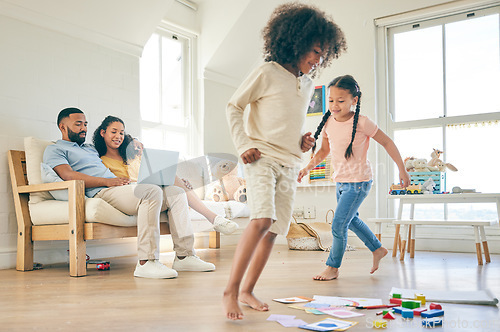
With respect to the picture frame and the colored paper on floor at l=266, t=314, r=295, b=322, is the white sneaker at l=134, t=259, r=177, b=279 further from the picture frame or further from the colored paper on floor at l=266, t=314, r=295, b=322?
the picture frame

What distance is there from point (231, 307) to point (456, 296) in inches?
34.9

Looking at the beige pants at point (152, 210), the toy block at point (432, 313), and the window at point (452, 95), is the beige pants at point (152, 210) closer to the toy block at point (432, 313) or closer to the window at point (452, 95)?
the toy block at point (432, 313)

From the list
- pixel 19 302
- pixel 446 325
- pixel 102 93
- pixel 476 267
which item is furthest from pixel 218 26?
pixel 446 325

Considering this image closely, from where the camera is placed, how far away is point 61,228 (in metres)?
2.65

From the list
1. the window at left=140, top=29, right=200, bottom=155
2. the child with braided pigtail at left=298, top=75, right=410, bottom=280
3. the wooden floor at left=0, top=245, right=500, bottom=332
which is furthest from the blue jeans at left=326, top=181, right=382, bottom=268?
the window at left=140, top=29, right=200, bottom=155

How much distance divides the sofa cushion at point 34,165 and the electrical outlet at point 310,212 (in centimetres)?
256

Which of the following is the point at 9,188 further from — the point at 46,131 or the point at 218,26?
the point at 218,26

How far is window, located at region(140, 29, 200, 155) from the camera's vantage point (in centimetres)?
430

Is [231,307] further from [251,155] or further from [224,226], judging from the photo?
[224,226]

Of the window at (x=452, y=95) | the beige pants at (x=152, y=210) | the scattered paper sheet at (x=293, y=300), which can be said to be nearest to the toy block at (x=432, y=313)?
the scattered paper sheet at (x=293, y=300)

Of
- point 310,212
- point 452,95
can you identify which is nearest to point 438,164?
point 452,95

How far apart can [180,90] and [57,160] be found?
2.15 metres

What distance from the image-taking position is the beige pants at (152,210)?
2.45 meters

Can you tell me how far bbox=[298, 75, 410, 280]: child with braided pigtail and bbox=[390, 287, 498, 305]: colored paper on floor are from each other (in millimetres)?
459
